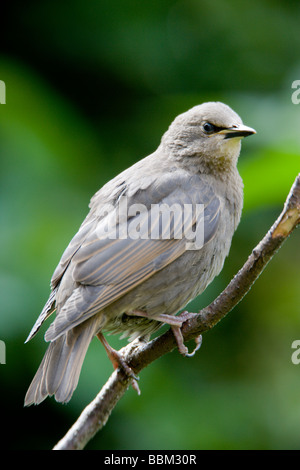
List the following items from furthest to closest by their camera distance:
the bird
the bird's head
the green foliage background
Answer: the green foliage background → the bird's head → the bird

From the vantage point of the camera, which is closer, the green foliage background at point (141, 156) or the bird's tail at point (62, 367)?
the bird's tail at point (62, 367)

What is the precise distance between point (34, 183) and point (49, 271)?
0.87 metres

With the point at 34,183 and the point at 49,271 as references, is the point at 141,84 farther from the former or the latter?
the point at 49,271

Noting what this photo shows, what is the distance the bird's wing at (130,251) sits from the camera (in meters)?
3.84

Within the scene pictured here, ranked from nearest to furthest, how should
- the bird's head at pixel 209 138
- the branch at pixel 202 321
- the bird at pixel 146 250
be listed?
the branch at pixel 202 321
the bird at pixel 146 250
the bird's head at pixel 209 138

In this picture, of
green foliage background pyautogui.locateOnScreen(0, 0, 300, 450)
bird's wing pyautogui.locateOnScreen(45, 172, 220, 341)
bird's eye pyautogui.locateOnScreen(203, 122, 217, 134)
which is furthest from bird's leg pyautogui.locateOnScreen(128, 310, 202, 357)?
bird's eye pyautogui.locateOnScreen(203, 122, 217, 134)

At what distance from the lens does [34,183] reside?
562 centimetres

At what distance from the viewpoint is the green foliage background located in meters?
4.91

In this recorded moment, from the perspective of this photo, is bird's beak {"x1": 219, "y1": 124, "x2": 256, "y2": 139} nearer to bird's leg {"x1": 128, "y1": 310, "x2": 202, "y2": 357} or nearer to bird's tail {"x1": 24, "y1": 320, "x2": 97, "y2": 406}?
bird's leg {"x1": 128, "y1": 310, "x2": 202, "y2": 357}

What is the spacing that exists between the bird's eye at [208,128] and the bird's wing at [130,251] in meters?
0.39

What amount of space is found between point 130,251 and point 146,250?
4.1 inches

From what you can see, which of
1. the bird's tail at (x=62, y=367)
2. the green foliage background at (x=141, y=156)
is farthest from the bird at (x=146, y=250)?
the green foliage background at (x=141, y=156)

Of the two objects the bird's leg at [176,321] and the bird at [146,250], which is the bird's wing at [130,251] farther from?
the bird's leg at [176,321]

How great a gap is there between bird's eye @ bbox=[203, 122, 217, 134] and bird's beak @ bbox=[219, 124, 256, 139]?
0.23 feet
